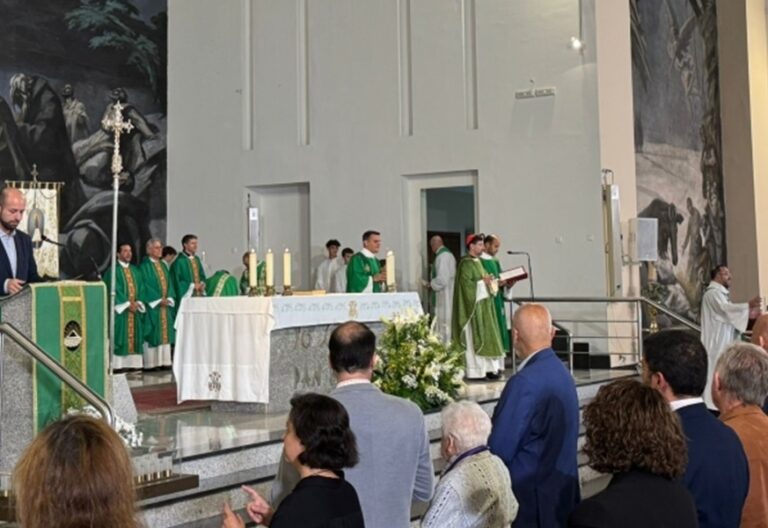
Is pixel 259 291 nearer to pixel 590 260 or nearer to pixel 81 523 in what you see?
pixel 590 260

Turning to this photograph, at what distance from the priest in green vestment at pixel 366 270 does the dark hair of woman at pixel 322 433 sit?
1089 cm

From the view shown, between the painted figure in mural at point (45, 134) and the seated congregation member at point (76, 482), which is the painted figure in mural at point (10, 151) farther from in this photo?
the seated congregation member at point (76, 482)

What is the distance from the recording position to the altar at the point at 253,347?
9.12 meters

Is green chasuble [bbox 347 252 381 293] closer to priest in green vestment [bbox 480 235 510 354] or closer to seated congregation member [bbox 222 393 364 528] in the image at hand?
priest in green vestment [bbox 480 235 510 354]

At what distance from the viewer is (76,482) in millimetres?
1927

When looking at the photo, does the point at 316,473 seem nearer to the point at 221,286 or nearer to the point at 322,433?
the point at 322,433

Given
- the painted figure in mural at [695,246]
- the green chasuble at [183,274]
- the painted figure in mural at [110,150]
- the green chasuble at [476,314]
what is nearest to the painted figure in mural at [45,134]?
the painted figure in mural at [110,150]

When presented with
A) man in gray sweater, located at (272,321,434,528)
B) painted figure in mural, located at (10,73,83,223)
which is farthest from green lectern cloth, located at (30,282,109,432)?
painted figure in mural, located at (10,73,83,223)

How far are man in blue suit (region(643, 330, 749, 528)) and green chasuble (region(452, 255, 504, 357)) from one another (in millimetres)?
9483

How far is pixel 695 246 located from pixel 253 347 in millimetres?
13268

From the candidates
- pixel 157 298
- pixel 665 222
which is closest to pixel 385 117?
pixel 157 298

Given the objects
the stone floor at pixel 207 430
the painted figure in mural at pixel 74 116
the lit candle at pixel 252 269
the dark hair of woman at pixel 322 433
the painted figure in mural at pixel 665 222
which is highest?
the painted figure in mural at pixel 74 116

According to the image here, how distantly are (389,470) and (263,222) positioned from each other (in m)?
14.3

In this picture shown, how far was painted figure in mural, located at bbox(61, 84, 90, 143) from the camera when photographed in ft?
52.2
